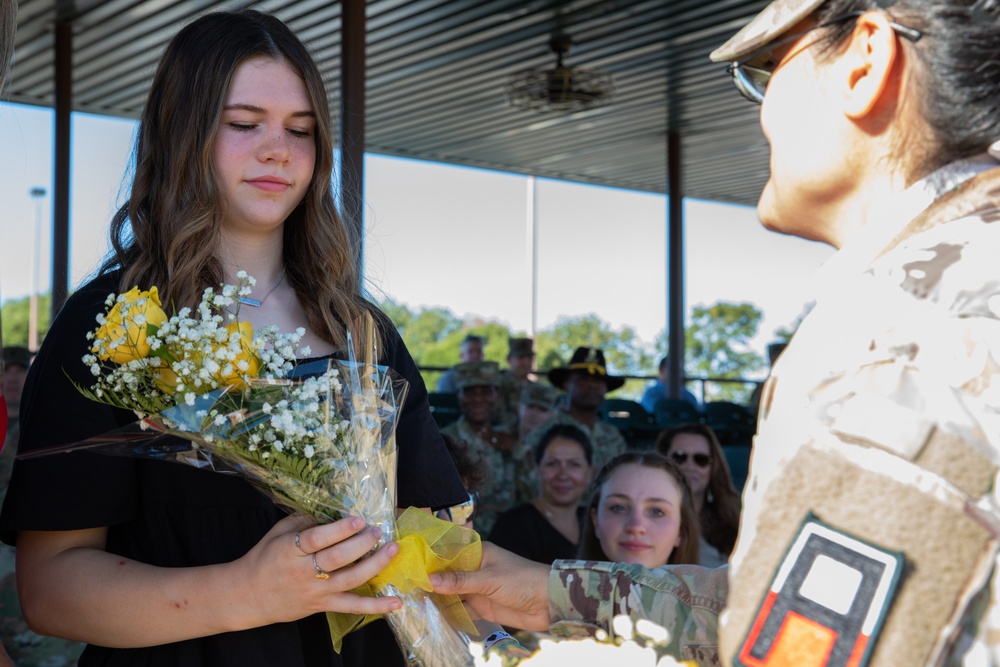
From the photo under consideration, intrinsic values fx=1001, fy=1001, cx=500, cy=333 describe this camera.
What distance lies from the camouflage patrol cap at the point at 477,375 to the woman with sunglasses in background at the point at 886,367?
5974 millimetres

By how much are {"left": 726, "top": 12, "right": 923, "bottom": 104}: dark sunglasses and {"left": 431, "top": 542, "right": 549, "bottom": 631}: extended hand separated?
779 millimetres

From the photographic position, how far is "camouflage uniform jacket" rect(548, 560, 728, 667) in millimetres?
1325

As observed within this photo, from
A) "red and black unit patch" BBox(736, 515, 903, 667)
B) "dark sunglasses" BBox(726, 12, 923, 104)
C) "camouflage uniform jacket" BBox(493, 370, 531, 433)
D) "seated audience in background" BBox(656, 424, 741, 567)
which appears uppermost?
"dark sunglasses" BBox(726, 12, 923, 104)

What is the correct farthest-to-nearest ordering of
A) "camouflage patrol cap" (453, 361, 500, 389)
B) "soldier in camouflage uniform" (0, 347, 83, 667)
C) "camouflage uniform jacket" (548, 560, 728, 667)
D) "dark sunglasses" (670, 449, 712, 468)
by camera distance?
"camouflage patrol cap" (453, 361, 500, 389)
"dark sunglasses" (670, 449, 712, 468)
"soldier in camouflage uniform" (0, 347, 83, 667)
"camouflage uniform jacket" (548, 560, 728, 667)

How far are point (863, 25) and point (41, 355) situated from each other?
4.27ft

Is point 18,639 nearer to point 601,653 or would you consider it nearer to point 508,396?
point 601,653

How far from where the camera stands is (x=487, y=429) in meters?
6.88

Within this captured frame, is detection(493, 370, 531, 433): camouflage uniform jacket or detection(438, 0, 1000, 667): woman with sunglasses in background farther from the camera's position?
detection(493, 370, 531, 433): camouflage uniform jacket

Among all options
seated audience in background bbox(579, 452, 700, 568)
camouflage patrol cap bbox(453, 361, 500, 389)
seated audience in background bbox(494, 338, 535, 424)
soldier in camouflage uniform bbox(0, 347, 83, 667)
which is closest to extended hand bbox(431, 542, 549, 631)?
seated audience in background bbox(579, 452, 700, 568)

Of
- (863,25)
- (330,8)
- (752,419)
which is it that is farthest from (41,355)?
(752,419)

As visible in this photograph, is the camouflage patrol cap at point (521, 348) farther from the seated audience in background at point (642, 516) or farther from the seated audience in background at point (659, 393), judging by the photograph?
the seated audience in background at point (642, 516)

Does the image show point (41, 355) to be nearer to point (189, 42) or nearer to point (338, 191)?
point (189, 42)

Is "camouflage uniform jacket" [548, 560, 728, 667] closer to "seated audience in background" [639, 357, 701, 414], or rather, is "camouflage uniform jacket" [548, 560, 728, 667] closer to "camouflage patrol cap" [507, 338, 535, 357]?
"camouflage patrol cap" [507, 338, 535, 357]

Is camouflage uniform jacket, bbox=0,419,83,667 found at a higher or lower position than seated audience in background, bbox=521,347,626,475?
lower
